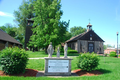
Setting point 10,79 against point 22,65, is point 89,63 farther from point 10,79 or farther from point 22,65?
point 10,79

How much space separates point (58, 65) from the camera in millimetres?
7961

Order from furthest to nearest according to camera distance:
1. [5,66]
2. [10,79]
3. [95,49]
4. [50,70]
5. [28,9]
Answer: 1. [28,9]
2. [95,49]
3. [50,70]
4. [5,66]
5. [10,79]

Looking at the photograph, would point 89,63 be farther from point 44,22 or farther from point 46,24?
point 44,22

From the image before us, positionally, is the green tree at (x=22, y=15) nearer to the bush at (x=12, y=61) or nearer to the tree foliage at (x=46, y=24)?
the tree foliage at (x=46, y=24)

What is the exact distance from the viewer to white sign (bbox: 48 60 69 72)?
7883 mm

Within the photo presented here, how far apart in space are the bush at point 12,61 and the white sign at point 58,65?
2.00 meters

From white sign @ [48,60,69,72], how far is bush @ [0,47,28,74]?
200cm

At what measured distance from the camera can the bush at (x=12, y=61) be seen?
705 cm

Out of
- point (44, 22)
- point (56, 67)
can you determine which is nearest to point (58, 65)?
point (56, 67)

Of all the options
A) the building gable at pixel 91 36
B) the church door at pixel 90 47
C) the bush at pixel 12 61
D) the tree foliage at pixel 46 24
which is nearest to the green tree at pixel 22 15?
the tree foliage at pixel 46 24

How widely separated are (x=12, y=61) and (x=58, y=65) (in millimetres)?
3325

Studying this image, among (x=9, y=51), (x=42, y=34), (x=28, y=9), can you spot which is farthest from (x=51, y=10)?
(x=28, y=9)

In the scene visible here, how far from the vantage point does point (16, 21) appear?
139 feet

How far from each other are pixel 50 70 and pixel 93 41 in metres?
25.7
